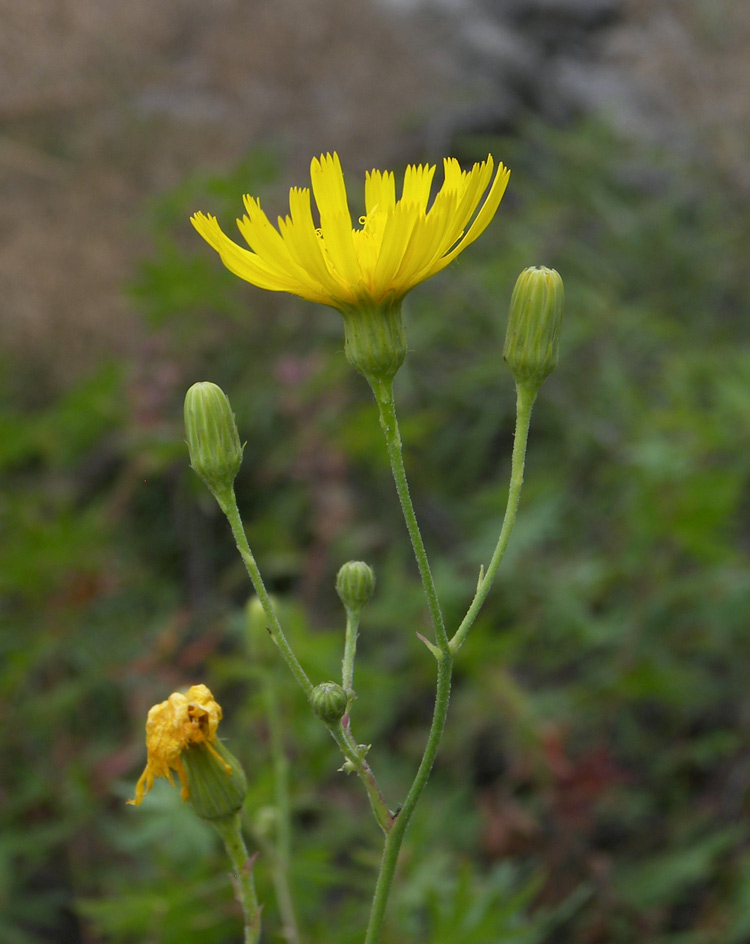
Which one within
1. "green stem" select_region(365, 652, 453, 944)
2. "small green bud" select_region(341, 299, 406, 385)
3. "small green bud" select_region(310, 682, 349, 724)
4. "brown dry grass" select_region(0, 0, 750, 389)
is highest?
"brown dry grass" select_region(0, 0, 750, 389)

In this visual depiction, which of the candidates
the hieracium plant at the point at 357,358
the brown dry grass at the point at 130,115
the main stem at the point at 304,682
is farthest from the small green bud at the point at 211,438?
the brown dry grass at the point at 130,115

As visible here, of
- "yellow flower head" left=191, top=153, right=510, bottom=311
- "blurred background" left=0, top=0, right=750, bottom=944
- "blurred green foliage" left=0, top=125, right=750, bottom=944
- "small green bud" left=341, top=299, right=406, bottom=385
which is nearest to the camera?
"yellow flower head" left=191, top=153, right=510, bottom=311

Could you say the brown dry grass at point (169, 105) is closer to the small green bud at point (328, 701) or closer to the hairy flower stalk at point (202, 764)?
the hairy flower stalk at point (202, 764)

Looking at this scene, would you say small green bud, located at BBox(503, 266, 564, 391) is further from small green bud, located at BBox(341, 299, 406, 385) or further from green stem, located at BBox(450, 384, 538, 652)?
small green bud, located at BBox(341, 299, 406, 385)

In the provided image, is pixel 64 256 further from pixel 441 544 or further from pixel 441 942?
pixel 441 942

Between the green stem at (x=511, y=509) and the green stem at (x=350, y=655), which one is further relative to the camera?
the green stem at (x=350, y=655)

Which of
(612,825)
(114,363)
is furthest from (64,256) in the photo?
(612,825)

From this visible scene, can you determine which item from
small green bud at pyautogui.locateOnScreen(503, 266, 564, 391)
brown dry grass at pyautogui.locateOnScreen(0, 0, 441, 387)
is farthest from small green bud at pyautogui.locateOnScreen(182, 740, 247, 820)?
brown dry grass at pyautogui.locateOnScreen(0, 0, 441, 387)
